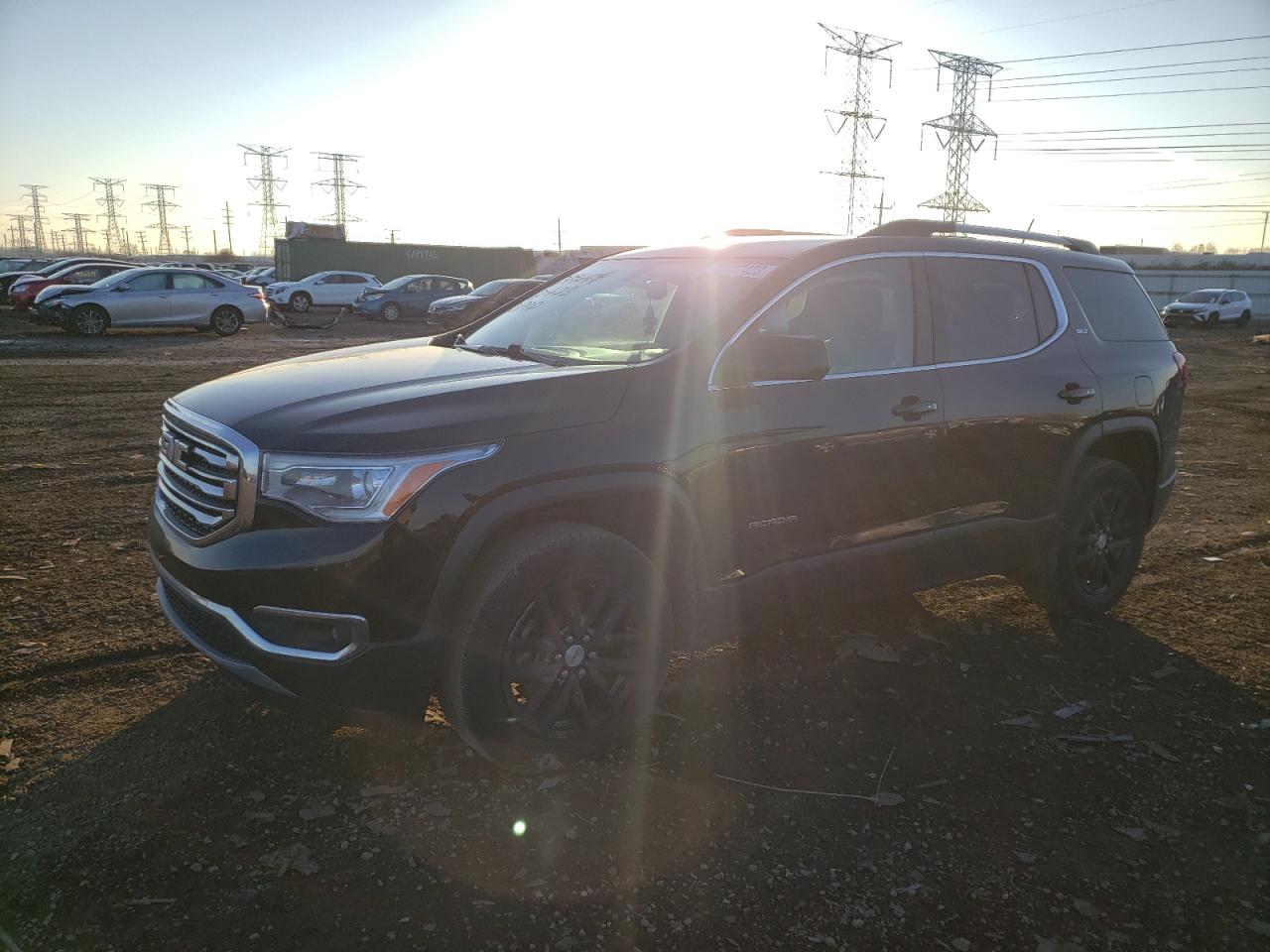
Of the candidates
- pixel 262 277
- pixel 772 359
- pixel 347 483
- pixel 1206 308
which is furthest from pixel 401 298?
pixel 1206 308

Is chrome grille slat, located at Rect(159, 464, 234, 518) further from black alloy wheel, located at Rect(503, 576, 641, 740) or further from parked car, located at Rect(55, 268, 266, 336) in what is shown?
parked car, located at Rect(55, 268, 266, 336)

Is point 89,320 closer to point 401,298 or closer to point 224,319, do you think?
point 224,319

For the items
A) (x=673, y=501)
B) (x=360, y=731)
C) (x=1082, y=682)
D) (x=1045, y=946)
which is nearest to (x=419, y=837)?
(x=360, y=731)

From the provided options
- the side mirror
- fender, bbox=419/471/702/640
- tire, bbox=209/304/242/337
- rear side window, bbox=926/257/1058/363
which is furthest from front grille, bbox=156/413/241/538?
tire, bbox=209/304/242/337

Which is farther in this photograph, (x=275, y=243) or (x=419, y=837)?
(x=275, y=243)

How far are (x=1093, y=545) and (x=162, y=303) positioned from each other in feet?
70.9

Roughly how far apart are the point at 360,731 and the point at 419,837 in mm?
754

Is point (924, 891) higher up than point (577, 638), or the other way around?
point (577, 638)

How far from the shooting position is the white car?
32.2 metres

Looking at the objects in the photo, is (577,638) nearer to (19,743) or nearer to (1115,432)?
(19,743)

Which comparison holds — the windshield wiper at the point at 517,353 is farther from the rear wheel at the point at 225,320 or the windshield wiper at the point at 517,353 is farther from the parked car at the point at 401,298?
the parked car at the point at 401,298

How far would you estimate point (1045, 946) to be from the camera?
94.8 inches

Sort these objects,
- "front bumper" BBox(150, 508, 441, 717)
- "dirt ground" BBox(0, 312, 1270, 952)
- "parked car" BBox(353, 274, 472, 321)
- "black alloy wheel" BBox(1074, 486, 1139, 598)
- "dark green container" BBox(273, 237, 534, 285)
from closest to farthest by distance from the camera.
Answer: "dirt ground" BBox(0, 312, 1270, 952), "front bumper" BBox(150, 508, 441, 717), "black alloy wheel" BBox(1074, 486, 1139, 598), "parked car" BBox(353, 274, 472, 321), "dark green container" BBox(273, 237, 534, 285)

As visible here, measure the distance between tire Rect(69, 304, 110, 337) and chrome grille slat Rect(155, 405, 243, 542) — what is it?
20.1 metres
